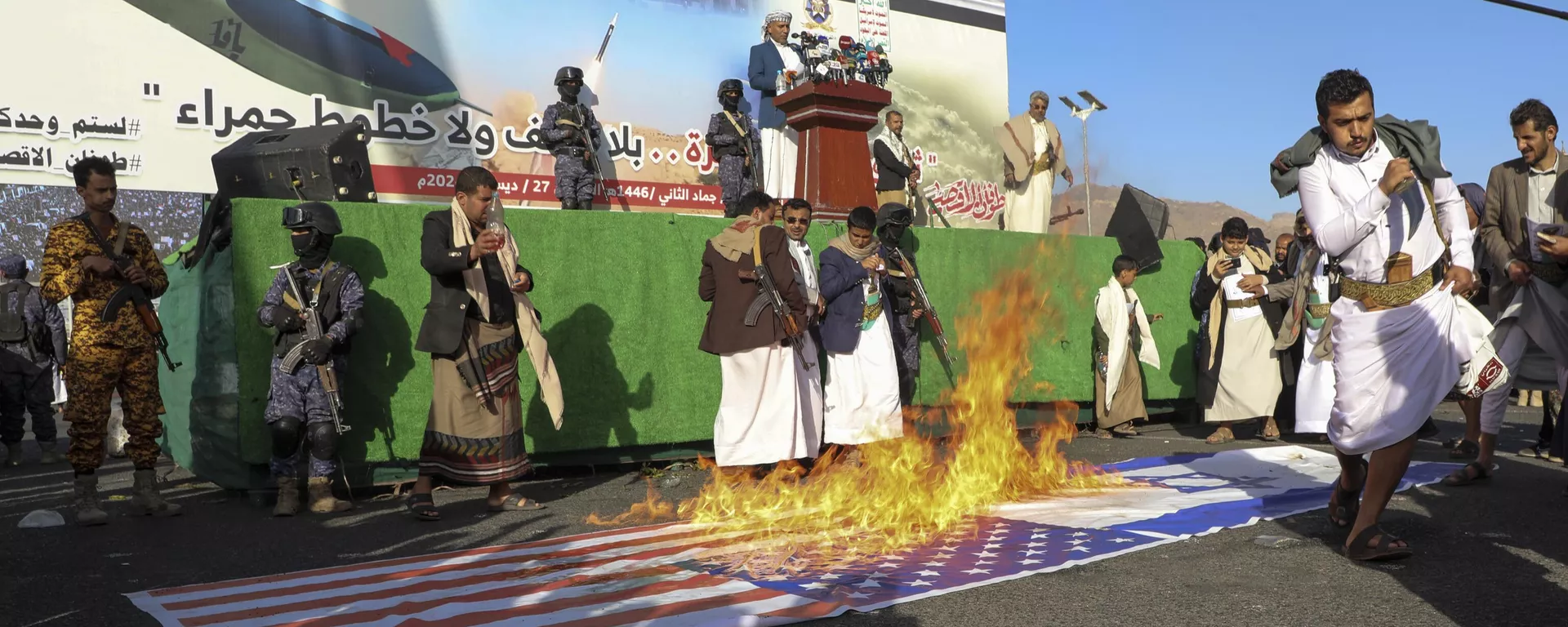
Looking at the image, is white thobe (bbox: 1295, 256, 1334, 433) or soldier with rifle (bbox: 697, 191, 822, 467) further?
white thobe (bbox: 1295, 256, 1334, 433)

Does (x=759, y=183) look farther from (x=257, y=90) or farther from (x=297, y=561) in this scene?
(x=297, y=561)

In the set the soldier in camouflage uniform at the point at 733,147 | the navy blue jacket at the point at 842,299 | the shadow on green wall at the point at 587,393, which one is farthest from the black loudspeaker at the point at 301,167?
the soldier in camouflage uniform at the point at 733,147

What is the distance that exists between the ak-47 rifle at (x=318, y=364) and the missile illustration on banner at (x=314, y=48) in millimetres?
7516

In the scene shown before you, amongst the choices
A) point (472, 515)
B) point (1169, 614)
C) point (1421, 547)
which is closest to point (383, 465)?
point (472, 515)

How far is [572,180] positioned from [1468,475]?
24.1 feet

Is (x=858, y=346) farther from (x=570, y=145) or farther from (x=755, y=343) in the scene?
(x=570, y=145)

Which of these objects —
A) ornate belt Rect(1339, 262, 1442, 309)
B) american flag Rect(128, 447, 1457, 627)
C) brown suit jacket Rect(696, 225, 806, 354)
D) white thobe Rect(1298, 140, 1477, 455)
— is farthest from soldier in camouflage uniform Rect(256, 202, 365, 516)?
ornate belt Rect(1339, 262, 1442, 309)

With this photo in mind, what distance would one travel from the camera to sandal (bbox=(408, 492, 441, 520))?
17.9 ft

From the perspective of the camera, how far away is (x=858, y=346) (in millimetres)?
7234

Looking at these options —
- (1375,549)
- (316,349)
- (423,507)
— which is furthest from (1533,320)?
(316,349)

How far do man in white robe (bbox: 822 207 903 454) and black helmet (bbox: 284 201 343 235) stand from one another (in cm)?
291

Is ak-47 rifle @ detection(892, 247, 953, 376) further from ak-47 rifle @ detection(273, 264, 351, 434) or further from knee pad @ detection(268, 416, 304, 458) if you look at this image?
knee pad @ detection(268, 416, 304, 458)

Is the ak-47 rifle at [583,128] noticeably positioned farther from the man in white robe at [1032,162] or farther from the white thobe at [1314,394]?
the white thobe at [1314,394]

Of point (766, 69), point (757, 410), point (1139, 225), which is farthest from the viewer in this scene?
point (766, 69)
